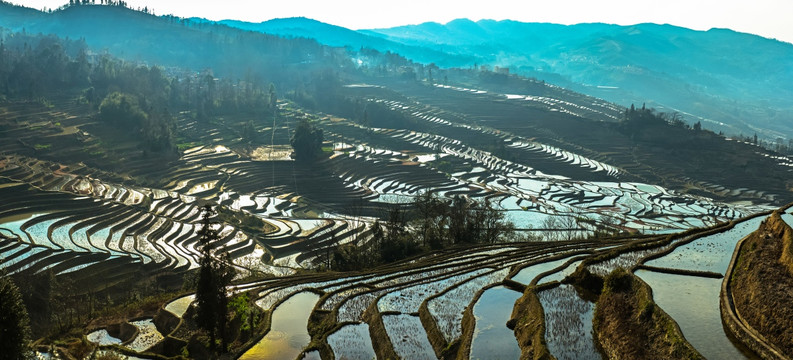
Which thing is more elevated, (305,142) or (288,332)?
(305,142)

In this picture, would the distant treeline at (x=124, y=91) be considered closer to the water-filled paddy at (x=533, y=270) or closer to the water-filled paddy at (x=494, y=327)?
the water-filled paddy at (x=533, y=270)

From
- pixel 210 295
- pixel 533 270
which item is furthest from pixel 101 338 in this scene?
pixel 533 270

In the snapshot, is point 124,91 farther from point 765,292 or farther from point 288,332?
point 765,292

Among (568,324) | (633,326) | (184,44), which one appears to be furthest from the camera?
(184,44)

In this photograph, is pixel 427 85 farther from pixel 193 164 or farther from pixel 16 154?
pixel 16 154

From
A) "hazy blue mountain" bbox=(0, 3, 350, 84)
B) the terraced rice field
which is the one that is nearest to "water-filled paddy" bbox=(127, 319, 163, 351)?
the terraced rice field

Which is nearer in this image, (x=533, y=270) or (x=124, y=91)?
(x=533, y=270)
